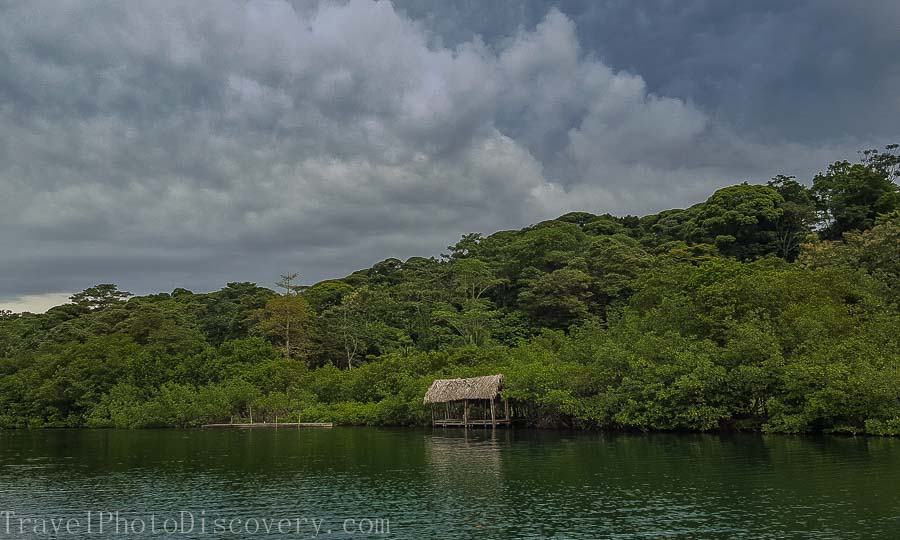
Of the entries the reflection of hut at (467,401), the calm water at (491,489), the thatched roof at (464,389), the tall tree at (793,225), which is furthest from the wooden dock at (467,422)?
the tall tree at (793,225)

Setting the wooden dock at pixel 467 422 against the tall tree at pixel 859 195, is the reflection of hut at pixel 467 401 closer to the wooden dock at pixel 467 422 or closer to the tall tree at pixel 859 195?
the wooden dock at pixel 467 422

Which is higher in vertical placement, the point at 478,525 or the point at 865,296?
the point at 865,296

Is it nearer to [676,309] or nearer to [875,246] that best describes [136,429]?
[676,309]

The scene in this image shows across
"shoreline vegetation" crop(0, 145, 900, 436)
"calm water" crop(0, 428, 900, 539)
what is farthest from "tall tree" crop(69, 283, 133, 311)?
"calm water" crop(0, 428, 900, 539)

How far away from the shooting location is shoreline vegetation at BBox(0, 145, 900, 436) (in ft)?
94.0

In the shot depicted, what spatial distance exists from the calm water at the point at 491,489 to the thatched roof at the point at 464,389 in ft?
21.6

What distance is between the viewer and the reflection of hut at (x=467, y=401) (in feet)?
122

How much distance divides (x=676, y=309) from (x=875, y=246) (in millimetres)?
12292

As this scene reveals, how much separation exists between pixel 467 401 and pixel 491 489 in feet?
71.8

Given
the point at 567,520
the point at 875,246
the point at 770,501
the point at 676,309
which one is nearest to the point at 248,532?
the point at 567,520

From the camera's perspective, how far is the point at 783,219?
55.0m

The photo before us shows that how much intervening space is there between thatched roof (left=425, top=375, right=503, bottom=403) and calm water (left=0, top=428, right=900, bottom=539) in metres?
6.59

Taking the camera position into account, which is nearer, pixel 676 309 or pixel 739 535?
pixel 739 535

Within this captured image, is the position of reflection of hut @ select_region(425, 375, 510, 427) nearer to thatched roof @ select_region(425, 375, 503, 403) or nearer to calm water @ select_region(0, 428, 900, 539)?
thatched roof @ select_region(425, 375, 503, 403)
